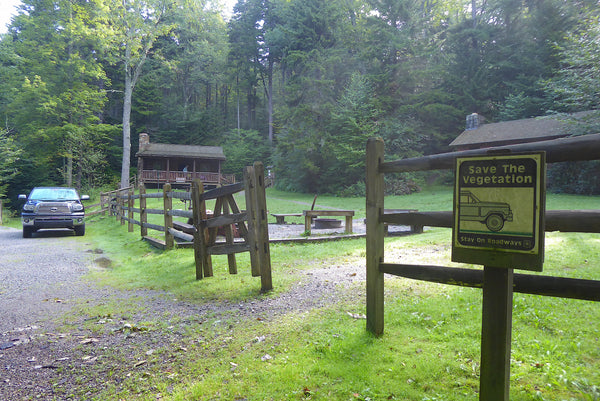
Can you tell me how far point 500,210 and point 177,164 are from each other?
1582 inches

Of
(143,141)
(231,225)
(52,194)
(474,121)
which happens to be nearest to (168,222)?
(231,225)

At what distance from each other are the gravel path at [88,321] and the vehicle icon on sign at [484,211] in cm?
278

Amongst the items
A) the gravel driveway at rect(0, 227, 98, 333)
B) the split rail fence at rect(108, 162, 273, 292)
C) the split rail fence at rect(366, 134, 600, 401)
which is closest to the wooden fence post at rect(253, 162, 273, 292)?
the split rail fence at rect(108, 162, 273, 292)

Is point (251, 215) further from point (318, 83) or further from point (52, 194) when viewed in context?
point (318, 83)

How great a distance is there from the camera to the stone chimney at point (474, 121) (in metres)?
33.0

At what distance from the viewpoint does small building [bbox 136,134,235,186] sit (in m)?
36.1

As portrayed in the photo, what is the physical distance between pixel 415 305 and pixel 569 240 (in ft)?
19.0

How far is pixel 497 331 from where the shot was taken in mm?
1911

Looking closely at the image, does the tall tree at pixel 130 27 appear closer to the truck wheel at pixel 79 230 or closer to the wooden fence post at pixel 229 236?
the truck wheel at pixel 79 230

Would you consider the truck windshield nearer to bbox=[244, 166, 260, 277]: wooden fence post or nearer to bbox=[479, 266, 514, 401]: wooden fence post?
bbox=[244, 166, 260, 277]: wooden fence post

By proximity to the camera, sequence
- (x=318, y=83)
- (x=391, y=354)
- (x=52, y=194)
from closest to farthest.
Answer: (x=391, y=354), (x=52, y=194), (x=318, y=83)

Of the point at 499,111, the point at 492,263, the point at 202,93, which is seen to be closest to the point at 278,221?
the point at 492,263

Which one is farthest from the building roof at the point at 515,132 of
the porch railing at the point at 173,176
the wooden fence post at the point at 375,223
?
the wooden fence post at the point at 375,223

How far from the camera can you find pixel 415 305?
13.8 ft
